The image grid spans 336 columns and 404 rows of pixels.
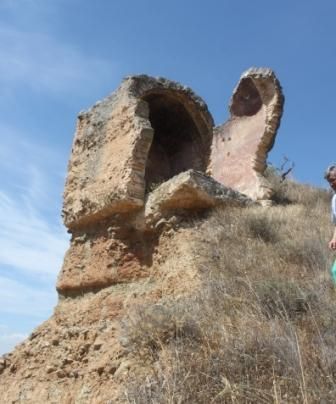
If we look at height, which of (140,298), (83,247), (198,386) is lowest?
(198,386)

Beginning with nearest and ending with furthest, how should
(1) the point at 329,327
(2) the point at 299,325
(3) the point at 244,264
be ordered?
(1) the point at 329,327, (2) the point at 299,325, (3) the point at 244,264

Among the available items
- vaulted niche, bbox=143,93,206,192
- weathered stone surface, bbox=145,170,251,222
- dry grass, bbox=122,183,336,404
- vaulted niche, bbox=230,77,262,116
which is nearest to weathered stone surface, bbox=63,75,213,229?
vaulted niche, bbox=143,93,206,192

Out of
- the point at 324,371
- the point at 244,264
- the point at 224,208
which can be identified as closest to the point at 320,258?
the point at 244,264

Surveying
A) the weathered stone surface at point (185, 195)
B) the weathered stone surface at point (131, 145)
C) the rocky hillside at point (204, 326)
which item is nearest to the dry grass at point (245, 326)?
the rocky hillside at point (204, 326)

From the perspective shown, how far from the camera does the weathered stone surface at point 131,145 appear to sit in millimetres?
5984

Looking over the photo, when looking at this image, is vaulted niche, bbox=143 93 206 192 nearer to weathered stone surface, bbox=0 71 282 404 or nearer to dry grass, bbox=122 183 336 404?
weathered stone surface, bbox=0 71 282 404

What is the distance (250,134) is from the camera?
351 inches

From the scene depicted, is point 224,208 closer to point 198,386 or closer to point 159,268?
point 159,268

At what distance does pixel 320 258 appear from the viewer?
5.03 meters

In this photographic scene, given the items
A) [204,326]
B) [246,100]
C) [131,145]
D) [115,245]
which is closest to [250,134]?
[246,100]

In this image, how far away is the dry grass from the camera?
288 centimetres

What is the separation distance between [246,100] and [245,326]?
6.71 m

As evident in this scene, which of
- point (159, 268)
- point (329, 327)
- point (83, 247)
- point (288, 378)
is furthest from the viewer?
point (83, 247)

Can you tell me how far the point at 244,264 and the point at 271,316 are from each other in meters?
1.05
